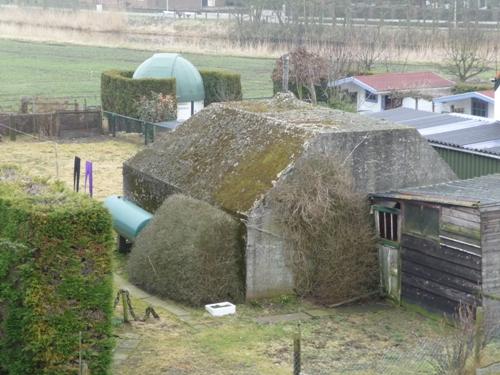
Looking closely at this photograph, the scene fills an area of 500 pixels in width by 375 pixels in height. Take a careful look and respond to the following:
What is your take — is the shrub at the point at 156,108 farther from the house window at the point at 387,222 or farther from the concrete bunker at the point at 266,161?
the house window at the point at 387,222

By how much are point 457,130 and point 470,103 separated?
10.4 meters

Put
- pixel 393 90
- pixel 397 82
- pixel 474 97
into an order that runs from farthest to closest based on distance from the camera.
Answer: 1. pixel 397 82
2. pixel 393 90
3. pixel 474 97

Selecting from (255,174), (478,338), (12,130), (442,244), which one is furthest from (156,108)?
(478,338)

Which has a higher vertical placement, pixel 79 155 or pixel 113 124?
pixel 113 124

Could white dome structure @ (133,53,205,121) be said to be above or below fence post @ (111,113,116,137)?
above

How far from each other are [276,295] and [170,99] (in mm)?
23453

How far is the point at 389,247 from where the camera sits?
Answer: 20375mm

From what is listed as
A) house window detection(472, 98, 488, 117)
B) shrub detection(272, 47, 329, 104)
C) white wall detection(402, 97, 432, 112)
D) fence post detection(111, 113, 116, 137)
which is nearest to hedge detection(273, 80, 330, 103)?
shrub detection(272, 47, 329, 104)

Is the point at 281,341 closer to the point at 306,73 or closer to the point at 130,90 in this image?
the point at 130,90

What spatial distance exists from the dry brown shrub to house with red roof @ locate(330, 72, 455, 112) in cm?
2195

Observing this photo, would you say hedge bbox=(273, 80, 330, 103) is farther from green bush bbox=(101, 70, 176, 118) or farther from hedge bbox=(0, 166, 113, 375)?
hedge bbox=(0, 166, 113, 375)

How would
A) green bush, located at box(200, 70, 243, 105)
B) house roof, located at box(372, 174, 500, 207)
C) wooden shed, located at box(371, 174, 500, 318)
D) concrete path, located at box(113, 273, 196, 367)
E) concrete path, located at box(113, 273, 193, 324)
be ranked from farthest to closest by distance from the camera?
1. green bush, located at box(200, 70, 243, 105)
2. concrete path, located at box(113, 273, 193, 324)
3. house roof, located at box(372, 174, 500, 207)
4. wooden shed, located at box(371, 174, 500, 318)
5. concrete path, located at box(113, 273, 196, 367)

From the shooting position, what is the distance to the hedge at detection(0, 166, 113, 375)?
1441 centimetres

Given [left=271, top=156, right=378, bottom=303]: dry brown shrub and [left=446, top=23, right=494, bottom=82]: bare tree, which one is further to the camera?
[left=446, top=23, right=494, bottom=82]: bare tree
